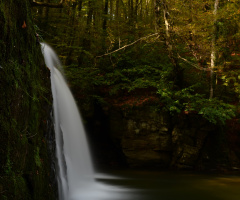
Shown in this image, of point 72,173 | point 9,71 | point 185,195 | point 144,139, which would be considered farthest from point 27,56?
point 144,139

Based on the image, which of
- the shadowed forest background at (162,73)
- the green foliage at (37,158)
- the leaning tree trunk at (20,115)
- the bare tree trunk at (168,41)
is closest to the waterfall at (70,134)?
the shadowed forest background at (162,73)

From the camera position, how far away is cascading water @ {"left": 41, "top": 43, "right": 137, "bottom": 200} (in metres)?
6.07

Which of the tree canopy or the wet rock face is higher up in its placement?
the tree canopy

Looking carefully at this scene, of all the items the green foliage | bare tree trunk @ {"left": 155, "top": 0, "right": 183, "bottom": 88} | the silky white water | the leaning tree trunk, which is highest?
bare tree trunk @ {"left": 155, "top": 0, "right": 183, "bottom": 88}

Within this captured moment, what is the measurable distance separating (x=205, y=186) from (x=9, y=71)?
7.15 m

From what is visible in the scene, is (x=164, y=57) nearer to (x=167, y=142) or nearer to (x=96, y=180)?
(x=167, y=142)

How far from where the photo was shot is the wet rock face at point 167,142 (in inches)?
443

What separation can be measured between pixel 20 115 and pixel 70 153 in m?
5.14

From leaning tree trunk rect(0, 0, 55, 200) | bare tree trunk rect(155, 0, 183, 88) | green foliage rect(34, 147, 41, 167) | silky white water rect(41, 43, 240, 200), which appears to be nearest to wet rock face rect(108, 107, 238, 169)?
silky white water rect(41, 43, 240, 200)

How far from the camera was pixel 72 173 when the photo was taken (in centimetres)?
771

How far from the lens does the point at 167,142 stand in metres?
11.3

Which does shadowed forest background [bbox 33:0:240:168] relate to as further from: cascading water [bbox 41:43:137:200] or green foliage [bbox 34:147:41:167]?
green foliage [bbox 34:147:41:167]

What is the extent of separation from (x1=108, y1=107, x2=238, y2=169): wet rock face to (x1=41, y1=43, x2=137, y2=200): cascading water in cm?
217

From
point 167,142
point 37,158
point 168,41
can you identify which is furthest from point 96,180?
point 168,41
